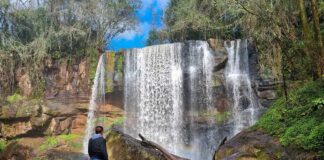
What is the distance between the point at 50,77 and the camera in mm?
26156

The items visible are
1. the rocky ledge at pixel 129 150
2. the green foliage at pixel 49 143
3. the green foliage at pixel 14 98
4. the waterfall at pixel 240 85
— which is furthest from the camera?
the green foliage at pixel 14 98

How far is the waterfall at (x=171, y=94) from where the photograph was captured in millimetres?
22594

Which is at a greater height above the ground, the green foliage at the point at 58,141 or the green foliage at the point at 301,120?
the green foliage at the point at 301,120

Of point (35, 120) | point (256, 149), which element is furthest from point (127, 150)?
point (35, 120)

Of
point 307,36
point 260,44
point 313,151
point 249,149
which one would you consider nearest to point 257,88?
point 260,44

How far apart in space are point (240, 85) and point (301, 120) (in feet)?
38.7

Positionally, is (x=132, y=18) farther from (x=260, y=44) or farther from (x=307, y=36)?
(x=307, y=36)

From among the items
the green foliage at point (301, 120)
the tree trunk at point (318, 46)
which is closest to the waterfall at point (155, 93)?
the green foliage at point (301, 120)

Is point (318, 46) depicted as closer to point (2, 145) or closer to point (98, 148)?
point (98, 148)

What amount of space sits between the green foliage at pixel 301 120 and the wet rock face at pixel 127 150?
3357 mm

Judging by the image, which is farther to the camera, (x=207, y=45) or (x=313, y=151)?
(x=207, y=45)

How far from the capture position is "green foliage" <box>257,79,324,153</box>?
9102 mm

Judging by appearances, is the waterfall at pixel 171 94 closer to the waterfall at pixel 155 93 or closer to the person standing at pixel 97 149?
the waterfall at pixel 155 93

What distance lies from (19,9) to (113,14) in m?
6.39
